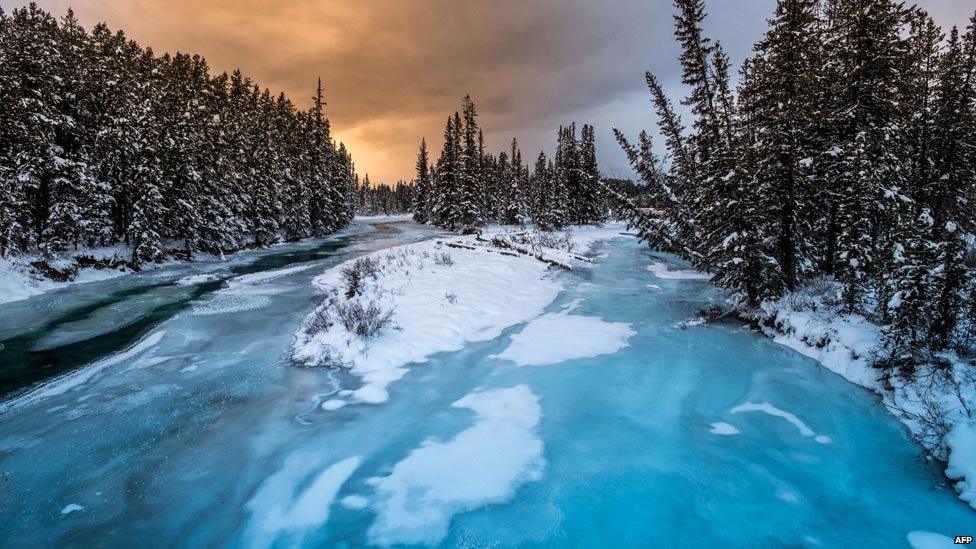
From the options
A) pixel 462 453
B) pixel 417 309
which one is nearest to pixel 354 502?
pixel 462 453

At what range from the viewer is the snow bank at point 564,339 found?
9.24 m

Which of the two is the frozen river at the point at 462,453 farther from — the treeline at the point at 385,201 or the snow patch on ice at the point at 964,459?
the treeline at the point at 385,201

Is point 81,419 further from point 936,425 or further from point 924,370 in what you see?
point 924,370

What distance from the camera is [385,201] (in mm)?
138125

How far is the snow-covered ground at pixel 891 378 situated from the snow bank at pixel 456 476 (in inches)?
184

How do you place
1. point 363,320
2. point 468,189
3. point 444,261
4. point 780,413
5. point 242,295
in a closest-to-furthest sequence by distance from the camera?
1. point 780,413
2. point 363,320
3. point 242,295
4. point 444,261
5. point 468,189

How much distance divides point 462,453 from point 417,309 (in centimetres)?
624

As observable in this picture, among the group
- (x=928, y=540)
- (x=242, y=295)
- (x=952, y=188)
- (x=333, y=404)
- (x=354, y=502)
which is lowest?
(x=928, y=540)

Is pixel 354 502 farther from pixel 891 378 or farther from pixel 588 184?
pixel 588 184

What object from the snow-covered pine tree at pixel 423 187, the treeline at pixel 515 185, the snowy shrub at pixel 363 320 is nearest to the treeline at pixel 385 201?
the snow-covered pine tree at pixel 423 187

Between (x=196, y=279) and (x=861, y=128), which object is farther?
(x=196, y=279)

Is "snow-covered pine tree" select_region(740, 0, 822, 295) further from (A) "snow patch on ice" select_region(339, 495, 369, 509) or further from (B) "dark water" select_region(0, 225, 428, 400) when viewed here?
(B) "dark water" select_region(0, 225, 428, 400)

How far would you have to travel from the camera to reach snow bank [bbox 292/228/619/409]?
348 inches

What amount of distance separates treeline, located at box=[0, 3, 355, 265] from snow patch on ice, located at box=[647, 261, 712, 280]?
25.6 m
